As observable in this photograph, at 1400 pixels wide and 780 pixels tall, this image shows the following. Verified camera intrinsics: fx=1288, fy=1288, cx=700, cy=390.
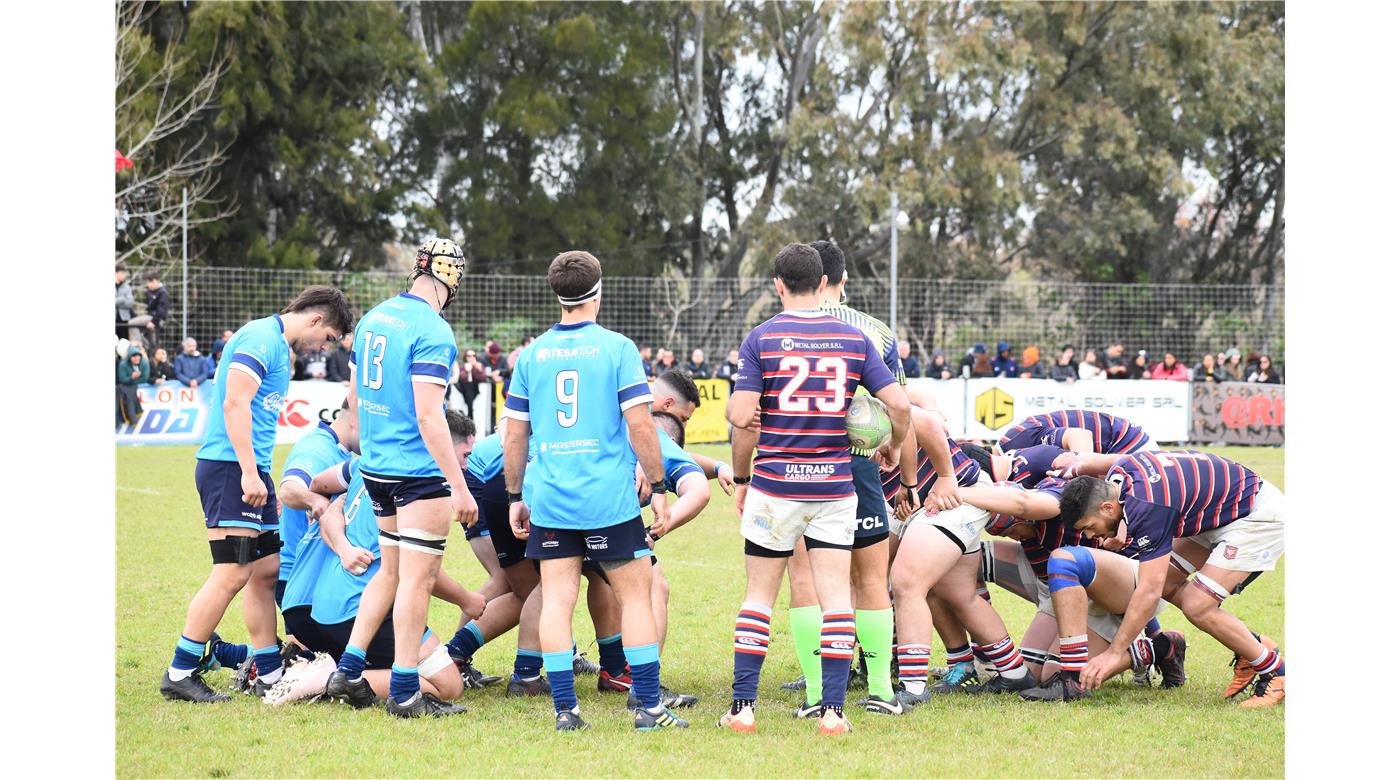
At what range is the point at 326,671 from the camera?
5855 mm

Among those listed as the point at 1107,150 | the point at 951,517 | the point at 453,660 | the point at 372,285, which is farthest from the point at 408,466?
the point at 1107,150

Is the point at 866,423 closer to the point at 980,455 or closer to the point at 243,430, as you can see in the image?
the point at 980,455

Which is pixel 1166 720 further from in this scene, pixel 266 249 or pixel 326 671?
pixel 266 249

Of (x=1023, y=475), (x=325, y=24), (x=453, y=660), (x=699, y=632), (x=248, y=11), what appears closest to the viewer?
(x=453, y=660)

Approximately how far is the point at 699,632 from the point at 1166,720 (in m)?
2.84

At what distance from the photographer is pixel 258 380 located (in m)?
5.93

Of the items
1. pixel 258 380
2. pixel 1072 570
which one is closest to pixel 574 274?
pixel 258 380

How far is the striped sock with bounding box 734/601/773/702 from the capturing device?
5.38 meters

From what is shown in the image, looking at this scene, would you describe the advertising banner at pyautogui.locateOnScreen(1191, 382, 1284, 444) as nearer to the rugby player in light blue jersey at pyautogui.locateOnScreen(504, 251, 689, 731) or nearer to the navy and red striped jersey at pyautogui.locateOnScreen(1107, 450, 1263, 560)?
the navy and red striped jersey at pyautogui.locateOnScreen(1107, 450, 1263, 560)

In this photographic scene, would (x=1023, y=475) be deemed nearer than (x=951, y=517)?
No

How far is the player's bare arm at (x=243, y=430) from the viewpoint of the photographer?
229 inches

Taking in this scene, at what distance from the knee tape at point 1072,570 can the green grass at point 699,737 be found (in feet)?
1.84

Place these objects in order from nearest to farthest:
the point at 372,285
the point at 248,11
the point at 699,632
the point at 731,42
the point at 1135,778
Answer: the point at 1135,778
the point at 699,632
the point at 372,285
the point at 248,11
the point at 731,42

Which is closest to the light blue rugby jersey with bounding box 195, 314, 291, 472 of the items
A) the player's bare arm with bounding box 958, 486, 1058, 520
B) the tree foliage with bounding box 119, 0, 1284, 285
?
the player's bare arm with bounding box 958, 486, 1058, 520
